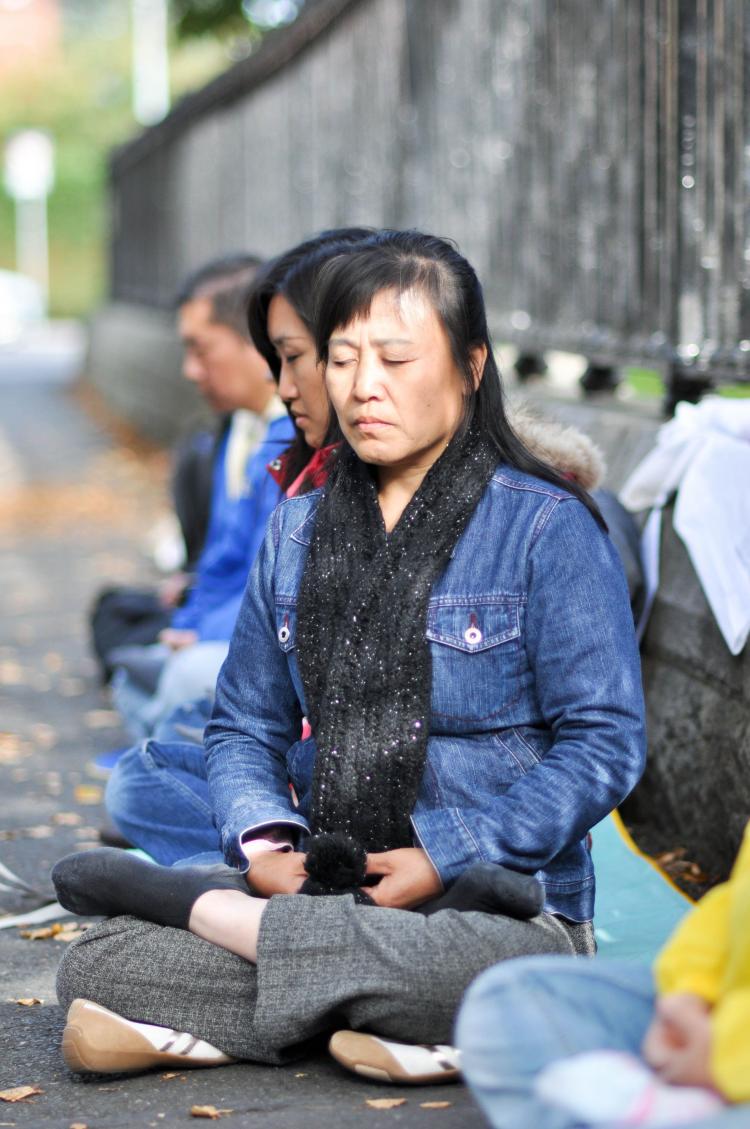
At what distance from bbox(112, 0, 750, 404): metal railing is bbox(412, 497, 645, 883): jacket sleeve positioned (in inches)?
87.5

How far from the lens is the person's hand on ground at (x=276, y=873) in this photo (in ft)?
11.1

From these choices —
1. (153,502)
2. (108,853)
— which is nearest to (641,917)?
(108,853)

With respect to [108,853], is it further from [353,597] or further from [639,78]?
[639,78]

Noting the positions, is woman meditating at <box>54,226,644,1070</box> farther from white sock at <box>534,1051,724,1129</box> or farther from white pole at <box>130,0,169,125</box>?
white pole at <box>130,0,169,125</box>

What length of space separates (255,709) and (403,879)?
535mm

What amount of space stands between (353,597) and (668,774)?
5.75 ft

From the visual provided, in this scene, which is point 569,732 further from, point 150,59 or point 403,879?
point 150,59

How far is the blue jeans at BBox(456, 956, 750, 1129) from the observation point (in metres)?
2.58

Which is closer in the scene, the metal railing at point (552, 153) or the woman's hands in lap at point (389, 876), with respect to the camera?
the woman's hands in lap at point (389, 876)

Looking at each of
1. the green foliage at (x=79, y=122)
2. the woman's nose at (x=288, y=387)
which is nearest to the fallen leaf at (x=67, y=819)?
the woman's nose at (x=288, y=387)

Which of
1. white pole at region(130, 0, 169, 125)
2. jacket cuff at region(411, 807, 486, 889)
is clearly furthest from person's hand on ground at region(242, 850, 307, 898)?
white pole at region(130, 0, 169, 125)

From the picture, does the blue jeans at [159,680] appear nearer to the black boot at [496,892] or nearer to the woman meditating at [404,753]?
the woman meditating at [404,753]

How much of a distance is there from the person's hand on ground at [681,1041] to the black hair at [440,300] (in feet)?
4.20

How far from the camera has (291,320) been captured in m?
4.34
